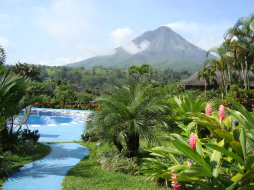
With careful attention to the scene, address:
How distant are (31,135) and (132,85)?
376 centimetres

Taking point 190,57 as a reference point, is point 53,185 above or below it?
below

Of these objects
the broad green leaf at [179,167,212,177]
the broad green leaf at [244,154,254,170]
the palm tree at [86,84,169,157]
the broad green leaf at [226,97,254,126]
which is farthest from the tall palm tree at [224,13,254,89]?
the broad green leaf at [179,167,212,177]

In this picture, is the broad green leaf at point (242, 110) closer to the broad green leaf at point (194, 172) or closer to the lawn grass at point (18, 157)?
the broad green leaf at point (194, 172)

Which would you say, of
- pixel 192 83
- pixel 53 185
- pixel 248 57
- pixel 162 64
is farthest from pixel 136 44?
pixel 53 185

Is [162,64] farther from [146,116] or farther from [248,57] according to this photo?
[146,116]

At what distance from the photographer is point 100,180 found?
3488 mm

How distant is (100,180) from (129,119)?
1.35 metres

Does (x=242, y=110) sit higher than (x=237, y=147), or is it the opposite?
(x=242, y=110)

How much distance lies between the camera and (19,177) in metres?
3.66

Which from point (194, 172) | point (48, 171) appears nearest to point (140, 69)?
point (48, 171)

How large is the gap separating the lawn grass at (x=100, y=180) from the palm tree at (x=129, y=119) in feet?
2.20

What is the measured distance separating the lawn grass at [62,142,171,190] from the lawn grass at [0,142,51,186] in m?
1.17

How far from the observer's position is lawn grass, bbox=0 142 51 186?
3725 mm

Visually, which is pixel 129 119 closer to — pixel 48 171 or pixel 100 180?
pixel 100 180
